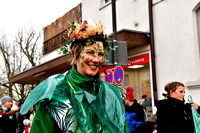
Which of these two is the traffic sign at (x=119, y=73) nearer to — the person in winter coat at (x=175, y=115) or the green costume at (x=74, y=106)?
the person in winter coat at (x=175, y=115)

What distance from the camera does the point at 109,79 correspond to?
8758 mm

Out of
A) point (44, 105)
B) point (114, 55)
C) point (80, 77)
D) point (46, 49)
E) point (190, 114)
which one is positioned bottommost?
point (190, 114)

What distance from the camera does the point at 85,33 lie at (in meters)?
2.44

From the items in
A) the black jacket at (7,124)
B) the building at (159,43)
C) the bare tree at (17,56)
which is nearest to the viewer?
the black jacket at (7,124)

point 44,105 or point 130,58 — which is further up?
point 130,58

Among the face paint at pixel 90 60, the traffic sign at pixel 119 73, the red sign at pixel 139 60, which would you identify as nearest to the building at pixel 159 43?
the red sign at pixel 139 60

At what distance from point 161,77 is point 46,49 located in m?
12.7

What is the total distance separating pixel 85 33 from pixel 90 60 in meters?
0.26

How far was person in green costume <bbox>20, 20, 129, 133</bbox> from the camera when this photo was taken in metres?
2.09

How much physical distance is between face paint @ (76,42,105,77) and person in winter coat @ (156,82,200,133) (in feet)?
8.66

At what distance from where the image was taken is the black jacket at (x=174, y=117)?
15.2 ft

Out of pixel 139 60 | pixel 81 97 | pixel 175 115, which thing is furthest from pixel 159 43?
pixel 81 97

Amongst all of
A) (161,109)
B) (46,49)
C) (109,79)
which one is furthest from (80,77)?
(46,49)

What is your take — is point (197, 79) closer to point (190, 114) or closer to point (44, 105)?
point (190, 114)
